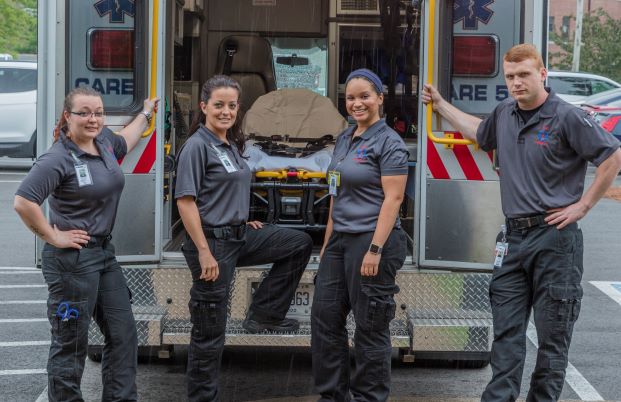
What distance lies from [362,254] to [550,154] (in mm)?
1043

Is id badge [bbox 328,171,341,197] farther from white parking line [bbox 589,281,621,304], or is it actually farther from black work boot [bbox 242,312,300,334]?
white parking line [bbox 589,281,621,304]

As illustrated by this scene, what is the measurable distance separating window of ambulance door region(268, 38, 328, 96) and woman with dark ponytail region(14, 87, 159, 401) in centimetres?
548

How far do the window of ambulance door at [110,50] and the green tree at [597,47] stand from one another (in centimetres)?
3159

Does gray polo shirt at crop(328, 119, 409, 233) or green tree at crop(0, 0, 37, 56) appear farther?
green tree at crop(0, 0, 37, 56)

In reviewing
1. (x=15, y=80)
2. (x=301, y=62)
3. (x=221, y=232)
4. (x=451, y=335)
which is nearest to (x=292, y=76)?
(x=301, y=62)

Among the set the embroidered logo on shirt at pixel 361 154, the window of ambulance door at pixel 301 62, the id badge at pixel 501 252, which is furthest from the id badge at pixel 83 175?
the window of ambulance door at pixel 301 62

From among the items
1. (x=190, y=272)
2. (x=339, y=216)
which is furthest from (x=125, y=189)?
(x=339, y=216)

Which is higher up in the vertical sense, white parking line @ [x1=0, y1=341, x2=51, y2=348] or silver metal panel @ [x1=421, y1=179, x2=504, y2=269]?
silver metal panel @ [x1=421, y1=179, x2=504, y2=269]

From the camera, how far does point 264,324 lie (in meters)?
5.89

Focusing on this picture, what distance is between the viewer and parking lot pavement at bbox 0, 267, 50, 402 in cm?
655

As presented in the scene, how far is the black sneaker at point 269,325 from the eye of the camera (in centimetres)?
589

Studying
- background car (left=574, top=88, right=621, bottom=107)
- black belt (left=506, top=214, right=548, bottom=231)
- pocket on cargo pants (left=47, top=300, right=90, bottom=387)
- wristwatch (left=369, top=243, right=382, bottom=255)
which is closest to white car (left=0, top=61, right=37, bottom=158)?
background car (left=574, top=88, right=621, bottom=107)

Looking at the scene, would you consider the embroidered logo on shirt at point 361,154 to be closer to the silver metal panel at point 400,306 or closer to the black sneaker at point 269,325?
the silver metal panel at point 400,306

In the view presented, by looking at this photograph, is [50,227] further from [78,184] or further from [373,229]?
[373,229]
